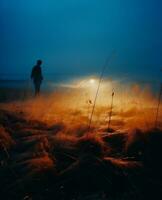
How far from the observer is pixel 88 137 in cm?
638

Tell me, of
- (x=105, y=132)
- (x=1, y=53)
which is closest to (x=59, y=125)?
(x=105, y=132)

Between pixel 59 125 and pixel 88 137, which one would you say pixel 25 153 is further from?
pixel 59 125

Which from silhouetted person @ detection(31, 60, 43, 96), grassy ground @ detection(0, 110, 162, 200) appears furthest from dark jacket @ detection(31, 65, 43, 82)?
grassy ground @ detection(0, 110, 162, 200)

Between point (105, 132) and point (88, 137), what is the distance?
1.17m

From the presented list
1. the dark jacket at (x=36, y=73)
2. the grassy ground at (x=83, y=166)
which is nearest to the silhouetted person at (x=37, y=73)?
the dark jacket at (x=36, y=73)

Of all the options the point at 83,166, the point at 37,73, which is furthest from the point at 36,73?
the point at 83,166

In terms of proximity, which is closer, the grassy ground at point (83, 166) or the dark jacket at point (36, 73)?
the grassy ground at point (83, 166)

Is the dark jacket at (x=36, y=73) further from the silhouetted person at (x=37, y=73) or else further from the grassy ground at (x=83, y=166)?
the grassy ground at (x=83, y=166)

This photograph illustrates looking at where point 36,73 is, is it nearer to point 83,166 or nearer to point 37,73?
point 37,73

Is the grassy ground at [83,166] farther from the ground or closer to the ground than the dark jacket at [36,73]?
closer to the ground

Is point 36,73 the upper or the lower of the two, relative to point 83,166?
upper

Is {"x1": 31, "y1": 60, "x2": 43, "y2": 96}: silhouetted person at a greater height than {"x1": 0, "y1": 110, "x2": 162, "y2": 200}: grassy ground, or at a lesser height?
greater

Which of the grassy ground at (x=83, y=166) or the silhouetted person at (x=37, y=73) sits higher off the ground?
the silhouetted person at (x=37, y=73)

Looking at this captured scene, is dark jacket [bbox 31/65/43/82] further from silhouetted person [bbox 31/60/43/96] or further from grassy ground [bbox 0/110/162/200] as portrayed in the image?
grassy ground [bbox 0/110/162/200]
